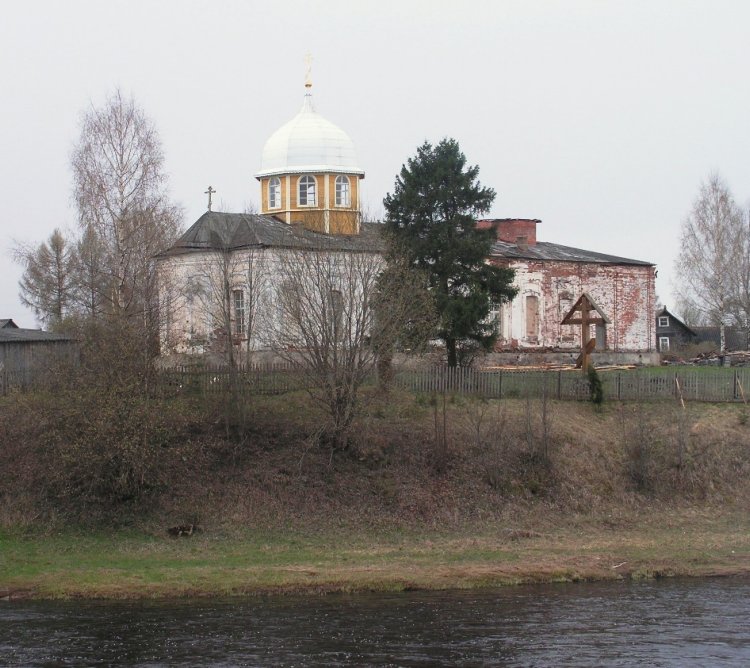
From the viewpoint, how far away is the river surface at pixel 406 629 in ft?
61.3

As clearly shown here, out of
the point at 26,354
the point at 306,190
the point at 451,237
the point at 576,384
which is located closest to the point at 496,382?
the point at 576,384

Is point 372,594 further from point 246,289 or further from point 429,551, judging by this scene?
point 246,289

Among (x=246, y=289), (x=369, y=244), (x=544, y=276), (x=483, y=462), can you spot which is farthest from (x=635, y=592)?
(x=544, y=276)

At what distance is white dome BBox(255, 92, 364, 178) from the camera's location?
48844 mm

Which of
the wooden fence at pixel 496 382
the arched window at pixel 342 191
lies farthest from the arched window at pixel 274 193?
the wooden fence at pixel 496 382

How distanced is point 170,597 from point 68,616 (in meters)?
2.49

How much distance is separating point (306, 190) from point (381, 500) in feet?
68.6

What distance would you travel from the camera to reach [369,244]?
35.2m

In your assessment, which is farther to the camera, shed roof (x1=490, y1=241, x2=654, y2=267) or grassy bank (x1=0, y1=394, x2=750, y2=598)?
shed roof (x1=490, y1=241, x2=654, y2=267)

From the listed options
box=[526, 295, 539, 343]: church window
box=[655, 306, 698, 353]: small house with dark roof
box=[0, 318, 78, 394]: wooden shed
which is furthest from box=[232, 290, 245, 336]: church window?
box=[655, 306, 698, 353]: small house with dark roof

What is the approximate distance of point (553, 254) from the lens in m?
55.3

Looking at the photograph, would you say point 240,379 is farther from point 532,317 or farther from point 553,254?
point 553,254

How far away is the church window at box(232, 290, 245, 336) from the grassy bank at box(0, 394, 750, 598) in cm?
323

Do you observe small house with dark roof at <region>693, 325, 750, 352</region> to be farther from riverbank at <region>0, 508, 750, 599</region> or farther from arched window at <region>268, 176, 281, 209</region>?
riverbank at <region>0, 508, 750, 599</region>
